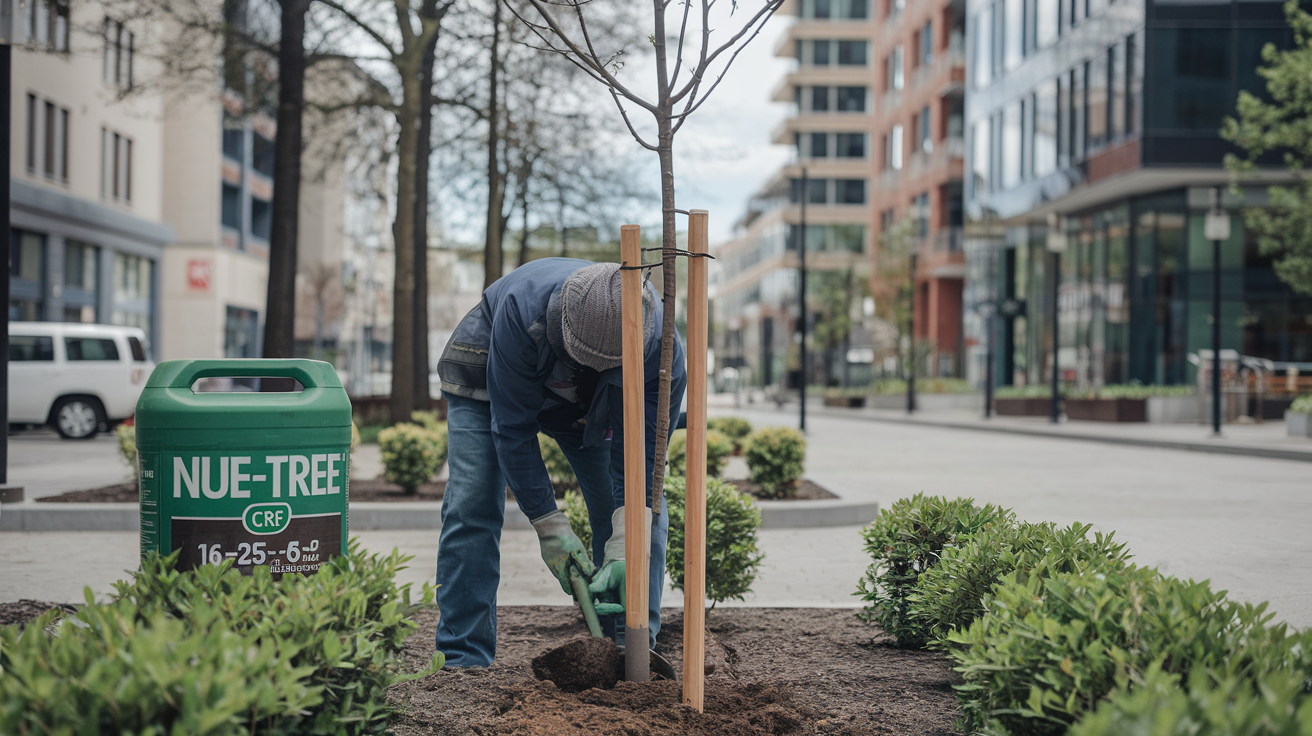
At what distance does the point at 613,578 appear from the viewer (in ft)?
12.2

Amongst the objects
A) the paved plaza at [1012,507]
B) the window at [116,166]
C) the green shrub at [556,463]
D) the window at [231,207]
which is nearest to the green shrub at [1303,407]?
the paved plaza at [1012,507]

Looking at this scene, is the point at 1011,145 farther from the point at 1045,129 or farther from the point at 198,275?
the point at 198,275

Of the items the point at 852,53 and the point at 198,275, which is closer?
the point at 198,275

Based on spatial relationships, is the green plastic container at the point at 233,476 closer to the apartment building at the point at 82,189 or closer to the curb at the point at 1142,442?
the curb at the point at 1142,442

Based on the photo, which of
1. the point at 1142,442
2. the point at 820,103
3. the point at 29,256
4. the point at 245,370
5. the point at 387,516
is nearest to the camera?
the point at 245,370

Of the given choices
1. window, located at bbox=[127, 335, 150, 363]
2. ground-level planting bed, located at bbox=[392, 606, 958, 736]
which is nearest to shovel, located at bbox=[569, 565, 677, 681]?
ground-level planting bed, located at bbox=[392, 606, 958, 736]

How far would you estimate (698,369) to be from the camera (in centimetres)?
318

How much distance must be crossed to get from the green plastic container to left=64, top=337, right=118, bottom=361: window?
18.8 m

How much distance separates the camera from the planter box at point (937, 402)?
42.3m

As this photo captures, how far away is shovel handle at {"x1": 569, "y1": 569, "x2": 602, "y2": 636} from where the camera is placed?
147 inches

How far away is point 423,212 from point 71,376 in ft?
21.9

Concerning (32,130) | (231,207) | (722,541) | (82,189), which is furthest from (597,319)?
(231,207)

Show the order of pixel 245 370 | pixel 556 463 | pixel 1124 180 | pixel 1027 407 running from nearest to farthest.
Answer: pixel 245 370 → pixel 556 463 → pixel 1124 180 → pixel 1027 407

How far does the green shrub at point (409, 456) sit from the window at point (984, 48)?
3759 cm
